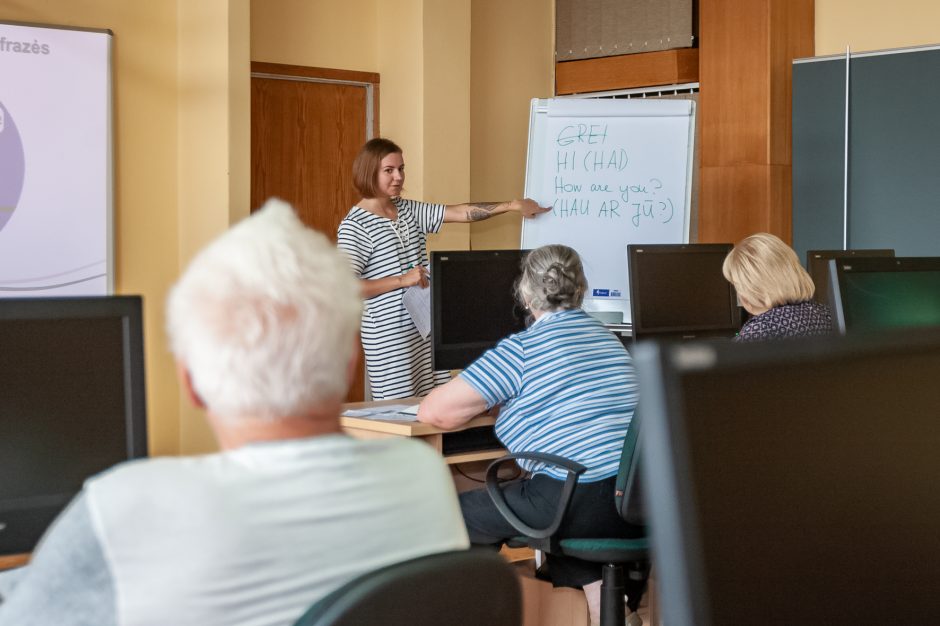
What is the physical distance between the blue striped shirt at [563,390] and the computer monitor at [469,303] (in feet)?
2.11

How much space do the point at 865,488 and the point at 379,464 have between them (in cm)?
57

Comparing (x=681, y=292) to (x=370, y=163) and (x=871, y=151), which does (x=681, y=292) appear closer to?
(x=370, y=163)

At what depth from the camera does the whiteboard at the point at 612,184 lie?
5297 mm

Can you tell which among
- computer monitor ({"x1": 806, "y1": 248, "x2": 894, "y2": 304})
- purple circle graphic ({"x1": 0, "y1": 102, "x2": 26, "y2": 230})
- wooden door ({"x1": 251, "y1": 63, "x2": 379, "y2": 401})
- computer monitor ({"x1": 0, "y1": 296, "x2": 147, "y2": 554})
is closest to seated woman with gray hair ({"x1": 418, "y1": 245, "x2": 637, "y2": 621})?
computer monitor ({"x1": 806, "y1": 248, "x2": 894, "y2": 304})

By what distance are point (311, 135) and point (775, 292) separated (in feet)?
10.1

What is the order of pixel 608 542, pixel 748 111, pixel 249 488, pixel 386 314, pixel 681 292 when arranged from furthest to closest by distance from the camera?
pixel 748 111 < pixel 386 314 < pixel 681 292 < pixel 608 542 < pixel 249 488

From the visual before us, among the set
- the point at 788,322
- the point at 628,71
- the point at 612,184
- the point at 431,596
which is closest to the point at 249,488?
the point at 431,596

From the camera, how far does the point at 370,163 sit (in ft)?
14.2

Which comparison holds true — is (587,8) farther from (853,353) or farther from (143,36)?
(853,353)

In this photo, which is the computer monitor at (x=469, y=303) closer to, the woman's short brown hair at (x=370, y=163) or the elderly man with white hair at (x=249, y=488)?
the woman's short brown hair at (x=370, y=163)

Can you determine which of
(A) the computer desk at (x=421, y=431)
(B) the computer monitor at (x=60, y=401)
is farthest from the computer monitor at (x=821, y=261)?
(B) the computer monitor at (x=60, y=401)

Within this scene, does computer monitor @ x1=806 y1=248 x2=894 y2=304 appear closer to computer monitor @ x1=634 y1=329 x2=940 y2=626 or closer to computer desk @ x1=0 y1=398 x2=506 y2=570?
computer desk @ x1=0 y1=398 x2=506 y2=570

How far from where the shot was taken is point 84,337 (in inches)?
69.0

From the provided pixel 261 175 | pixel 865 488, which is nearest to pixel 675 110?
pixel 261 175
